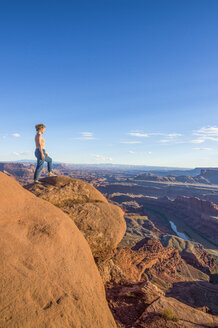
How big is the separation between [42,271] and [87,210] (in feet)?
13.1

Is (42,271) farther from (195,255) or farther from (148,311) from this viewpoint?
(195,255)

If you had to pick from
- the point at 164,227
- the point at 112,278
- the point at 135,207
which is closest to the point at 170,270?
the point at 112,278

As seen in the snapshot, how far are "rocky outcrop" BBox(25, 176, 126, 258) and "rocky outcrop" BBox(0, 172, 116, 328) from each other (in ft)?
5.29

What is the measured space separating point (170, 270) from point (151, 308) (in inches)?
706

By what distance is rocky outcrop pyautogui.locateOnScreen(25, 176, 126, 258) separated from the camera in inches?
294

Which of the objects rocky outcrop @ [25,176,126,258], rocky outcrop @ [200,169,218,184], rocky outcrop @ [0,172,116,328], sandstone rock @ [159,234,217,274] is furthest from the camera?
rocky outcrop @ [200,169,218,184]

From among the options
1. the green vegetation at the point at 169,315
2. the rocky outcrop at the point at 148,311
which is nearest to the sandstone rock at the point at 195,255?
the rocky outcrop at the point at 148,311

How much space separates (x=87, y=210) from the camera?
795cm

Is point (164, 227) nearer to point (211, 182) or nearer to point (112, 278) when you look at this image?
point (112, 278)

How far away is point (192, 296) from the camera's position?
16.0 m

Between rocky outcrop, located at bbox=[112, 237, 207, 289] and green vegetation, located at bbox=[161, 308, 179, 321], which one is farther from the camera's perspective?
rocky outcrop, located at bbox=[112, 237, 207, 289]

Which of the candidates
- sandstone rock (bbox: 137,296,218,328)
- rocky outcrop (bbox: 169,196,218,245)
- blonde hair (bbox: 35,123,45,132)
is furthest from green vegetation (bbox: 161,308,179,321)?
rocky outcrop (bbox: 169,196,218,245)

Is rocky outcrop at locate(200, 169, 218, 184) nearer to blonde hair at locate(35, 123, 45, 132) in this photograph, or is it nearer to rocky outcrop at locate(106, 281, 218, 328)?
rocky outcrop at locate(106, 281, 218, 328)

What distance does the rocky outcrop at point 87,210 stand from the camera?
7477mm
